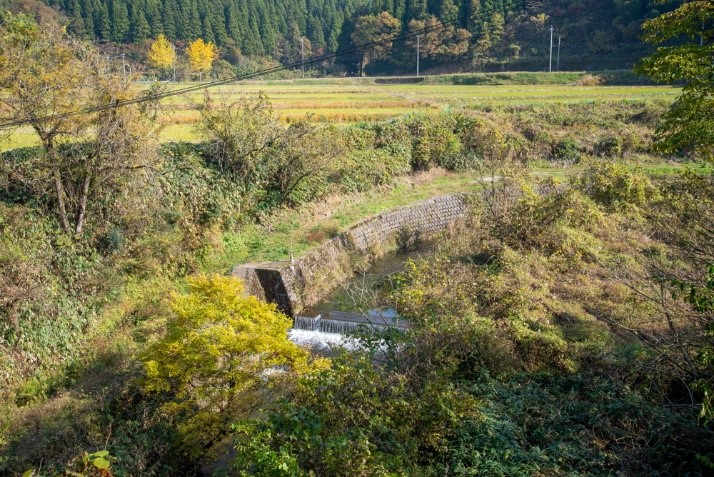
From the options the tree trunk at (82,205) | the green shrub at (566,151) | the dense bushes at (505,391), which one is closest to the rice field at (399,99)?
the green shrub at (566,151)

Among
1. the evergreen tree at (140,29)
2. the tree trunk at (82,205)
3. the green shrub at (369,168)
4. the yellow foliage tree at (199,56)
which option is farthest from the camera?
the evergreen tree at (140,29)

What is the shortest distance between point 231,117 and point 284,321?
10986mm

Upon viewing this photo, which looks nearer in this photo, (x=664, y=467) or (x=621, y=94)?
(x=664, y=467)

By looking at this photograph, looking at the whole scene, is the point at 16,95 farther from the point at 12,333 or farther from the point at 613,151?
the point at 613,151

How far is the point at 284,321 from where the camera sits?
10195mm

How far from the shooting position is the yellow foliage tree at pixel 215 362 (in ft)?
30.2

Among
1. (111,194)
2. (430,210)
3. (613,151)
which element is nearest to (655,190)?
(430,210)

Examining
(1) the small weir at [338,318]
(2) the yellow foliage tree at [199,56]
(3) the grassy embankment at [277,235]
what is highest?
(2) the yellow foliage tree at [199,56]

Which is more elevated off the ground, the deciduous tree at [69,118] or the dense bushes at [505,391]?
the deciduous tree at [69,118]

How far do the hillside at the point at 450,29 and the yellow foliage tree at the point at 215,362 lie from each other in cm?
5380

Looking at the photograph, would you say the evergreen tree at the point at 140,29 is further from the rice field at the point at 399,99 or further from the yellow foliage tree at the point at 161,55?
the rice field at the point at 399,99

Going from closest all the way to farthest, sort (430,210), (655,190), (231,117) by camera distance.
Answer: (231,117), (655,190), (430,210)

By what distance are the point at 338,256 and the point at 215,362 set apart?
9748 millimetres

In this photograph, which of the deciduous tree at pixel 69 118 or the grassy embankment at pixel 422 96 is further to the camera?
the grassy embankment at pixel 422 96
